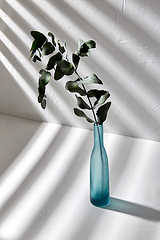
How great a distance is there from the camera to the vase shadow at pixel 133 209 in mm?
1153

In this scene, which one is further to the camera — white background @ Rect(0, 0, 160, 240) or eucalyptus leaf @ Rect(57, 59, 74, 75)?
white background @ Rect(0, 0, 160, 240)

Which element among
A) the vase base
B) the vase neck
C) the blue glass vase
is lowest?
the vase base

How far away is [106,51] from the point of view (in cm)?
163

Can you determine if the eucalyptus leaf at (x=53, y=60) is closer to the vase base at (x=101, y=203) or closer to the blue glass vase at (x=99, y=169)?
the blue glass vase at (x=99, y=169)

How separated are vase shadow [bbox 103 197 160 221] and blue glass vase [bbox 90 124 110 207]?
0.16 ft

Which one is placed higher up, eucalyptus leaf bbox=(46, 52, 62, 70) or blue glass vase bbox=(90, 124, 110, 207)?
eucalyptus leaf bbox=(46, 52, 62, 70)

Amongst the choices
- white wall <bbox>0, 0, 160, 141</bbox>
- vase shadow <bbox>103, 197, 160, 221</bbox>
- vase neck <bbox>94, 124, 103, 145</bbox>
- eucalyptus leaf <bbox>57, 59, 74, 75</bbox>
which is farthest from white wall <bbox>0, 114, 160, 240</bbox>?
eucalyptus leaf <bbox>57, 59, 74, 75</bbox>

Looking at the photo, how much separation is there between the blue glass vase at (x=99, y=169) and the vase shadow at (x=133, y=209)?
5 cm

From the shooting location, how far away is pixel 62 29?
5.60 ft

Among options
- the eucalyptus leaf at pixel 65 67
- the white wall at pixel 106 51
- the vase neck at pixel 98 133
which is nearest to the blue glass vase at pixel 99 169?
the vase neck at pixel 98 133

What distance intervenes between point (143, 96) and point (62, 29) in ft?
1.79

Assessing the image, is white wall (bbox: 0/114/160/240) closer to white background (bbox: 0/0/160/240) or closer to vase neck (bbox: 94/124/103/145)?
white background (bbox: 0/0/160/240)

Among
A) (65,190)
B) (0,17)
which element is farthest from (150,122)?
(0,17)

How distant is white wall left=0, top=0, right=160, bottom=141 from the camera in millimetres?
1532
